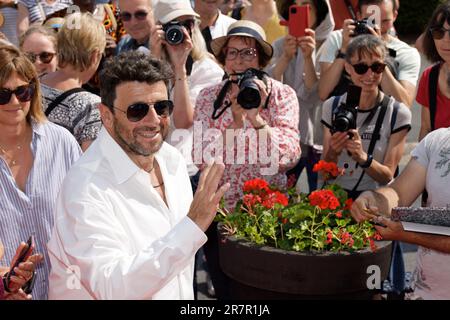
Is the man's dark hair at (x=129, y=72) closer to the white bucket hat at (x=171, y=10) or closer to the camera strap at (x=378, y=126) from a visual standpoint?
the camera strap at (x=378, y=126)

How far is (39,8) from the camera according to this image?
6629 millimetres

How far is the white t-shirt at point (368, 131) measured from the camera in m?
4.41

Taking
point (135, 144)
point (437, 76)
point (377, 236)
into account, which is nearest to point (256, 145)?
point (377, 236)

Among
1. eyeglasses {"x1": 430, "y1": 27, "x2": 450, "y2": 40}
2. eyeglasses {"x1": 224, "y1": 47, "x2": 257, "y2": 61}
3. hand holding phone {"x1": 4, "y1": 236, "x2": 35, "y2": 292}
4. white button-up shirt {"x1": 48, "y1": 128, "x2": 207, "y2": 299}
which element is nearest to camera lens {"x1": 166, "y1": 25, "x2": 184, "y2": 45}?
eyeglasses {"x1": 224, "y1": 47, "x2": 257, "y2": 61}

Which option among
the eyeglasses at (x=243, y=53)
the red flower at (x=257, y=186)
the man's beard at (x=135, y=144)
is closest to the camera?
the man's beard at (x=135, y=144)

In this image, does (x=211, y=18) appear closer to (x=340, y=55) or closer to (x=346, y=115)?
(x=340, y=55)

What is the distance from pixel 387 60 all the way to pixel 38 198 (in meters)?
2.56

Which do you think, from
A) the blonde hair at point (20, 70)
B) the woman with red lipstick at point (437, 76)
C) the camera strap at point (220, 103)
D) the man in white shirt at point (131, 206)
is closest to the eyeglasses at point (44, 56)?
the camera strap at point (220, 103)

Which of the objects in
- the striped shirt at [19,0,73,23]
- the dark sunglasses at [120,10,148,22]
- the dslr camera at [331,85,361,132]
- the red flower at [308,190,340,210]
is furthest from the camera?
the striped shirt at [19,0,73,23]

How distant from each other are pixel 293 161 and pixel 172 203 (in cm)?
151

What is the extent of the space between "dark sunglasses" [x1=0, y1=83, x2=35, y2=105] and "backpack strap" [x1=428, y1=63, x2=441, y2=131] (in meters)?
2.38

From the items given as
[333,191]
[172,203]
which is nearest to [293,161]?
[333,191]

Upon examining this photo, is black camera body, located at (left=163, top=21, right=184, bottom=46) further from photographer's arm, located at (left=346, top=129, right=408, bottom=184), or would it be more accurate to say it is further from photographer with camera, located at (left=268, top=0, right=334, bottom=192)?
photographer's arm, located at (left=346, top=129, right=408, bottom=184)

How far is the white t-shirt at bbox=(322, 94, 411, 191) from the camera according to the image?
4414 millimetres
